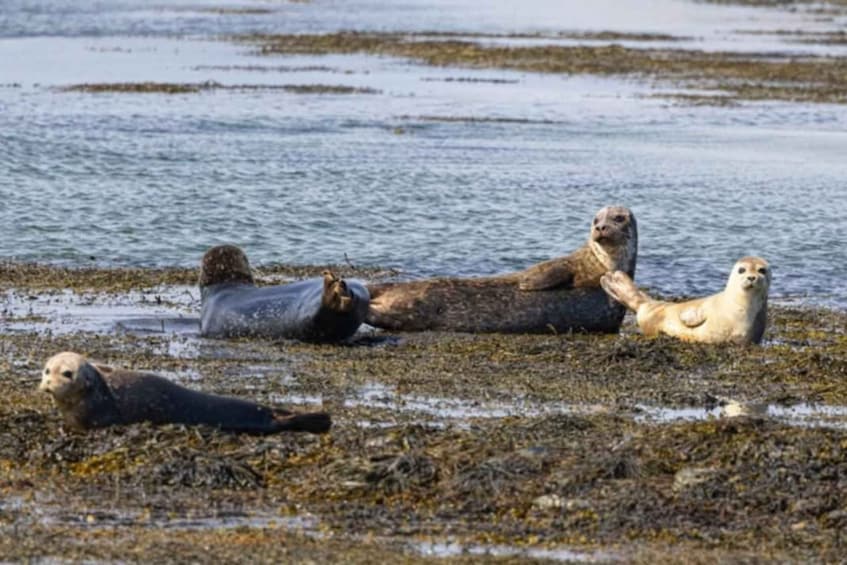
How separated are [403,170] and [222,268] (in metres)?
8.82

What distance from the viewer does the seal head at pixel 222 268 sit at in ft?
37.2

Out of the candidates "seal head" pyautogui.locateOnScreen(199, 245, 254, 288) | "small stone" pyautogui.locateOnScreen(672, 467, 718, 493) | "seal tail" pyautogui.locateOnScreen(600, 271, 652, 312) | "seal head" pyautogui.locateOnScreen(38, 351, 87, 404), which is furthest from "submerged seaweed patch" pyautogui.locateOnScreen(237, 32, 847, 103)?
"seal head" pyautogui.locateOnScreen(38, 351, 87, 404)

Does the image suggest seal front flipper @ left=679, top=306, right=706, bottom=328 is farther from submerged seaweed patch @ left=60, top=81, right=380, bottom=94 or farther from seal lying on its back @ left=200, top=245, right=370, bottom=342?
submerged seaweed patch @ left=60, top=81, right=380, bottom=94

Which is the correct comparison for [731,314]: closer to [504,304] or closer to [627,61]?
[504,304]

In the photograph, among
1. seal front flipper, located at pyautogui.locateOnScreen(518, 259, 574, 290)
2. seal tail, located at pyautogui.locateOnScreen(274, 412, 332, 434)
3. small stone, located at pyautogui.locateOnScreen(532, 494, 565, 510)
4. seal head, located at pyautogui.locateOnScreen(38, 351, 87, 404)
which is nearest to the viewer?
small stone, located at pyautogui.locateOnScreen(532, 494, 565, 510)

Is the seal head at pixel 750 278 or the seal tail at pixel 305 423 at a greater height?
the seal tail at pixel 305 423

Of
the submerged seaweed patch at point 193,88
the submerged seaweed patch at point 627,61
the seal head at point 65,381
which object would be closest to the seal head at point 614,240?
the seal head at point 65,381

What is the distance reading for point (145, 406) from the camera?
7.79m

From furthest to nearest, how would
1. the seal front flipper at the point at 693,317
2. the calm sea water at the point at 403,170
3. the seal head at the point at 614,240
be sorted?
1. the calm sea water at the point at 403,170
2. the seal head at the point at 614,240
3. the seal front flipper at the point at 693,317

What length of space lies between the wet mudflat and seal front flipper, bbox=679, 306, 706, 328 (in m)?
0.91

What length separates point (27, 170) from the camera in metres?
18.5

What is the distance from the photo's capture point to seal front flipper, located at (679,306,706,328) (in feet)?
35.9

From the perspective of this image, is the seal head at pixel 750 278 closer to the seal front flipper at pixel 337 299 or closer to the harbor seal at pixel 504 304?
the harbor seal at pixel 504 304

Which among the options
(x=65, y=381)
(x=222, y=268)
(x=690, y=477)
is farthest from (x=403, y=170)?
(x=690, y=477)
